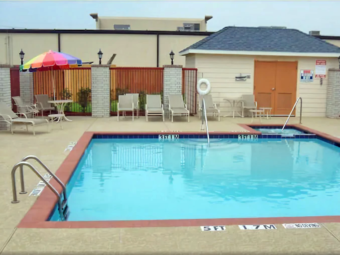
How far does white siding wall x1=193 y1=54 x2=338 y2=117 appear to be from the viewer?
45.0 feet

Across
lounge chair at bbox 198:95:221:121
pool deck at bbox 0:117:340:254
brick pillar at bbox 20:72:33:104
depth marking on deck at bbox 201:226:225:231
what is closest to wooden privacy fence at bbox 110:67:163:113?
lounge chair at bbox 198:95:221:121

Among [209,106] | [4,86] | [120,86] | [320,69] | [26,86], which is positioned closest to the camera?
[4,86]

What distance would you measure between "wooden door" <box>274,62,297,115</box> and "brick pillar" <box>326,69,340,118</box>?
4.20 feet

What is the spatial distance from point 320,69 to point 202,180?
9417mm

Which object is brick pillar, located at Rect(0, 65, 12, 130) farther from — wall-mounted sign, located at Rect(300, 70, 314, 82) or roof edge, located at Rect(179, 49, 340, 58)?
wall-mounted sign, located at Rect(300, 70, 314, 82)

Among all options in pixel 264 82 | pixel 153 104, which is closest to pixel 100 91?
pixel 153 104

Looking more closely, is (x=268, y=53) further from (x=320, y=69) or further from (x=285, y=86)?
(x=320, y=69)

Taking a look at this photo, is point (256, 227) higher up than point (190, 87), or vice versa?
point (190, 87)

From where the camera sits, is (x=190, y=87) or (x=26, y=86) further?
(x=190, y=87)

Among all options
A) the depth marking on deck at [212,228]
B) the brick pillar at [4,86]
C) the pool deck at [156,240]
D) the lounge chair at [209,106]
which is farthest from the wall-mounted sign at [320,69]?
the depth marking on deck at [212,228]

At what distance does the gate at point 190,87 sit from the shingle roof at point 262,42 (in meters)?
0.91

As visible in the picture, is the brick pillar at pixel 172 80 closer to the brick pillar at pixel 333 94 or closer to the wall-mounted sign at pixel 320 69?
the wall-mounted sign at pixel 320 69

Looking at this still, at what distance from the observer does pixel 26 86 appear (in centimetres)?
1347

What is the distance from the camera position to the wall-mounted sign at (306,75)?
14.1 m
